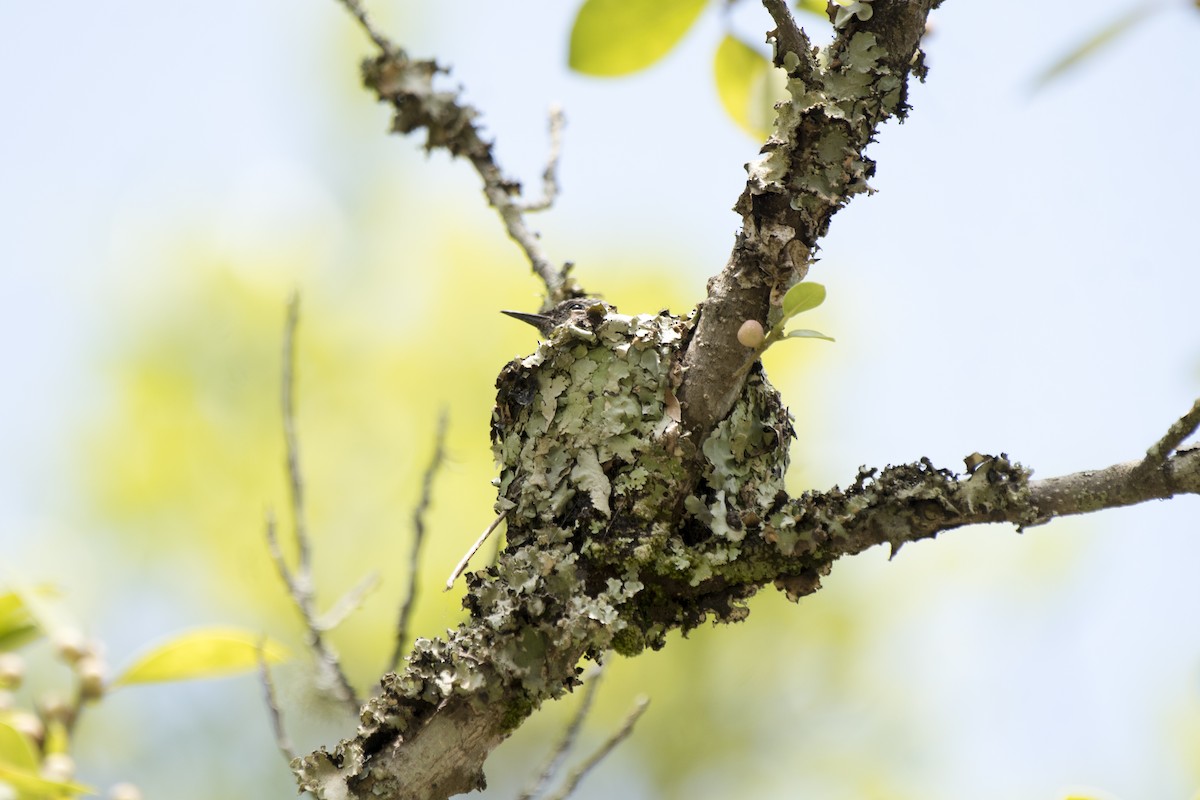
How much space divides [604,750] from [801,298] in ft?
3.44

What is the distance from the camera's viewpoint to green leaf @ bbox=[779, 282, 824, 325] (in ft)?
4.44

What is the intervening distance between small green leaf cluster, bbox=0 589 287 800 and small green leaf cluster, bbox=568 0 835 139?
1.23 metres

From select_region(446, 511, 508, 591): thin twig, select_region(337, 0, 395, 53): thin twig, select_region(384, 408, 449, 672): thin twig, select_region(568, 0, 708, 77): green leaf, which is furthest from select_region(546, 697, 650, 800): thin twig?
select_region(337, 0, 395, 53): thin twig

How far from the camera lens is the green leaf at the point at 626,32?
1666 millimetres

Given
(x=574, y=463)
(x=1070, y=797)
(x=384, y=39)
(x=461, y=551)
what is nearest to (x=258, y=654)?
(x=574, y=463)

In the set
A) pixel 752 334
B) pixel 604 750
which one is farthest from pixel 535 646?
pixel 604 750

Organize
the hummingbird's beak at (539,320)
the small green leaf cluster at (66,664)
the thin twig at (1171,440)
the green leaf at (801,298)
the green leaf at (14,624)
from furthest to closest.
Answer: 1. the hummingbird's beak at (539,320)
2. the green leaf at (14,624)
3. the small green leaf cluster at (66,664)
4. the green leaf at (801,298)
5. the thin twig at (1171,440)

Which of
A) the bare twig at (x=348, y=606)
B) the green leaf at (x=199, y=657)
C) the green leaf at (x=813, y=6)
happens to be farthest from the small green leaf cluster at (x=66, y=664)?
the green leaf at (x=813, y=6)

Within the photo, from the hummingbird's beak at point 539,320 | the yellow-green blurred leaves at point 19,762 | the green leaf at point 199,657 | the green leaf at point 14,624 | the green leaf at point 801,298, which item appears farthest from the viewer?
the hummingbird's beak at point 539,320

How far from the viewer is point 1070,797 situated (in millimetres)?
1238

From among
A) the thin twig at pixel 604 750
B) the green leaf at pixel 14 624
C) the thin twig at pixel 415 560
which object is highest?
the green leaf at pixel 14 624

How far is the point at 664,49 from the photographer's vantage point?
173 cm

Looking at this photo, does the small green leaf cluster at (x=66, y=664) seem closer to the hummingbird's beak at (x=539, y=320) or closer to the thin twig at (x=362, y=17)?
the hummingbird's beak at (x=539, y=320)

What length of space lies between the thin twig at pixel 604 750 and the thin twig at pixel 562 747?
4 cm
